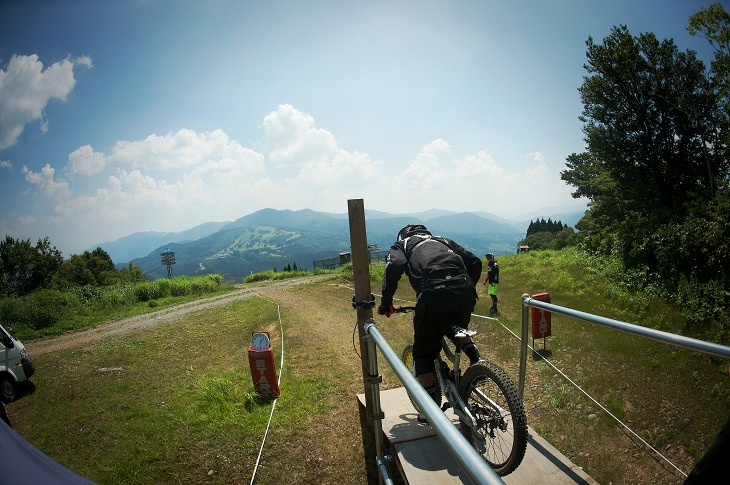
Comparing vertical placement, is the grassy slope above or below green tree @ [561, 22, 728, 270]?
below

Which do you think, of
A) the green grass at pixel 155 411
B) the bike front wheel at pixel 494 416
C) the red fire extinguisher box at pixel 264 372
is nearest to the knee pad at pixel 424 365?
the bike front wheel at pixel 494 416

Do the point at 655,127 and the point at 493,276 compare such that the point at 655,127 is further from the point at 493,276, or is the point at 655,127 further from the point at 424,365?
the point at 424,365

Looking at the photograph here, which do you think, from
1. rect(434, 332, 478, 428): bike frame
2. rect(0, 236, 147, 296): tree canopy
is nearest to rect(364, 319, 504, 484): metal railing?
Answer: rect(434, 332, 478, 428): bike frame

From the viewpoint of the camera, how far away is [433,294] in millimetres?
3350

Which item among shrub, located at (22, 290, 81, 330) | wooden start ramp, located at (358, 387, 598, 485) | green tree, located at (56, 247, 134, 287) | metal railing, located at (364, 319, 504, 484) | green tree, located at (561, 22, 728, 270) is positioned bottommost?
green tree, located at (56, 247, 134, 287)

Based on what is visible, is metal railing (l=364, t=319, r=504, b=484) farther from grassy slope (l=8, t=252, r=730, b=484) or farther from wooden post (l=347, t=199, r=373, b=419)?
grassy slope (l=8, t=252, r=730, b=484)

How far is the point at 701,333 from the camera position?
7.75m

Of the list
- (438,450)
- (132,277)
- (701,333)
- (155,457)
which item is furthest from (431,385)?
(132,277)

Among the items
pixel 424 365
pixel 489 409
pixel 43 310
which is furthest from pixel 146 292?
pixel 489 409

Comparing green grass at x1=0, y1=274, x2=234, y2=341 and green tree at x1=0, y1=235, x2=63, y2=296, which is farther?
green tree at x1=0, y1=235, x2=63, y2=296

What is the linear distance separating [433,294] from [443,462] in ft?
5.57

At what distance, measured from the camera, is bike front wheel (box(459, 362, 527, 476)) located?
107 inches

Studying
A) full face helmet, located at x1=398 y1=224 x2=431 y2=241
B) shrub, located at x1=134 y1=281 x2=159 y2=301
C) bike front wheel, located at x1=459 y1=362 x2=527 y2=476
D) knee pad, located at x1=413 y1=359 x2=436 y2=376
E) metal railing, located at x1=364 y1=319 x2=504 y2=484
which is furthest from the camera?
shrub, located at x1=134 y1=281 x2=159 y2=301

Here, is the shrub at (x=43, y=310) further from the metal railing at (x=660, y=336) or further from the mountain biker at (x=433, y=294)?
the metal railing at (x=660, y=336)
